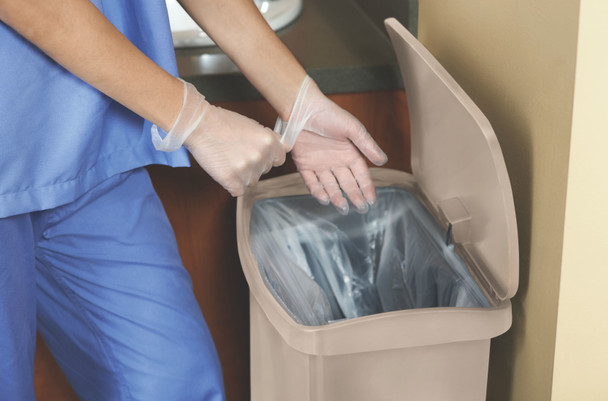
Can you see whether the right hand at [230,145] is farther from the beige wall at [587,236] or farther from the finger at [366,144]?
the beige wall at [587,236]

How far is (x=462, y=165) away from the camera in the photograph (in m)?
1.13

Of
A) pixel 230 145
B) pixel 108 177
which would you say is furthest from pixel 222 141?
pixel 108 177

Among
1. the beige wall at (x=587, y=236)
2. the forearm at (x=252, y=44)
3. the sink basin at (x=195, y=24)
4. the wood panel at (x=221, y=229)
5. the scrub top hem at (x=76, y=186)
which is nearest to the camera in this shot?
the beige wall at (x=587, y=236)

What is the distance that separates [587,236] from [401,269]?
1.65 feet

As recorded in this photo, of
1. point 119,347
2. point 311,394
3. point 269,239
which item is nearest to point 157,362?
point 119,347

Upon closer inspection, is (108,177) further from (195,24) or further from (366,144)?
(195,24)

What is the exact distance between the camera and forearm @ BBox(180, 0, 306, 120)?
117 centimetres

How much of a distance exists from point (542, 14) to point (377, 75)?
18.8 inches

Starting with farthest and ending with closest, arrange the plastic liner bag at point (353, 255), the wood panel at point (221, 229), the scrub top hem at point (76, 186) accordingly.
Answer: the wood panel at point (221, 229), the plastic liner bag at point (353, 255), the scrub top hem at point (76, 186)

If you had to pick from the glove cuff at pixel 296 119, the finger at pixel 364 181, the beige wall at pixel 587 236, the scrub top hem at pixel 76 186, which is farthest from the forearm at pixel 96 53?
the beige wall at pixel 587 236

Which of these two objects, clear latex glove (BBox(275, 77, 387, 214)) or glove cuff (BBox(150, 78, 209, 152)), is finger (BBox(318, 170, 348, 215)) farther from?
glove cuff (BBox(150, 78, 209, 152))

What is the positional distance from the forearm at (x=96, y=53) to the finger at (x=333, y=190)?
0.33 metres

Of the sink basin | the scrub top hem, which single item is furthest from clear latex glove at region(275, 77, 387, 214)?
the sink basin

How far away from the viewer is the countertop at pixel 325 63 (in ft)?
4.39
